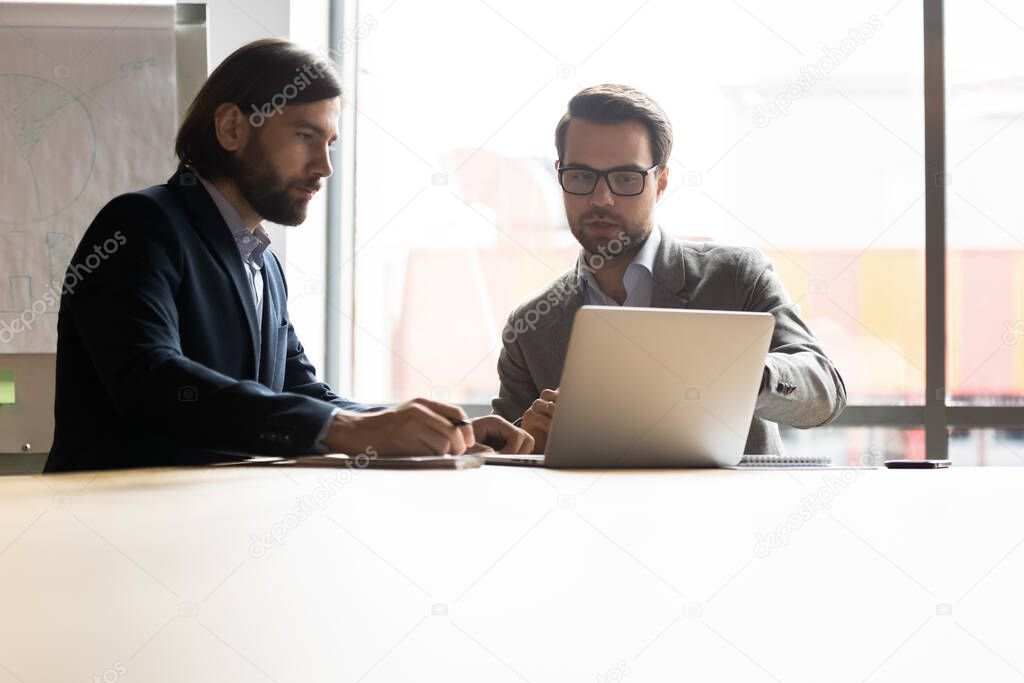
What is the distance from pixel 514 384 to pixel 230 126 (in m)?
0.83

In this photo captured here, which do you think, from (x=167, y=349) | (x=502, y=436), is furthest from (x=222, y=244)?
(x=502, y=436)

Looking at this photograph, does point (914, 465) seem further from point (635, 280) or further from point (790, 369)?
point (635, 280)

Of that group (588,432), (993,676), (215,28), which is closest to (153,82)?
(215,28)

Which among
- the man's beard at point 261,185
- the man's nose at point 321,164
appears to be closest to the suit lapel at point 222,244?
the man's beard at point 261,185

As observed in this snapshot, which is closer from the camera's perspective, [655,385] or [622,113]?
[655,385]

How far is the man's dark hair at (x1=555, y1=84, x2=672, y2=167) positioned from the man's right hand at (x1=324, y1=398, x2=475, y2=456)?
3.65 ft

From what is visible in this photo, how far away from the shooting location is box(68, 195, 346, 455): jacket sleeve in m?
1.39

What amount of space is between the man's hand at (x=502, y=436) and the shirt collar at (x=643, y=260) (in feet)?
2.12

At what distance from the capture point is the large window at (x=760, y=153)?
10.8 feet

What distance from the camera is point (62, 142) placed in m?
2.84

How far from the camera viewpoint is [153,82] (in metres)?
2.88

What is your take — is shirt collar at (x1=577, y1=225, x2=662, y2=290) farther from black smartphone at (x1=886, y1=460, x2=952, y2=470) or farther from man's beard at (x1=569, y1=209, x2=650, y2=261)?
black smartphone at (x1=886, y1=460, x2=952, y2=470)

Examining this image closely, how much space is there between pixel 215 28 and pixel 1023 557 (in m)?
3.00

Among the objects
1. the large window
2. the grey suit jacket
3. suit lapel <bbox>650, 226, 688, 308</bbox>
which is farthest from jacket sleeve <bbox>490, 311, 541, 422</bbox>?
the large window
